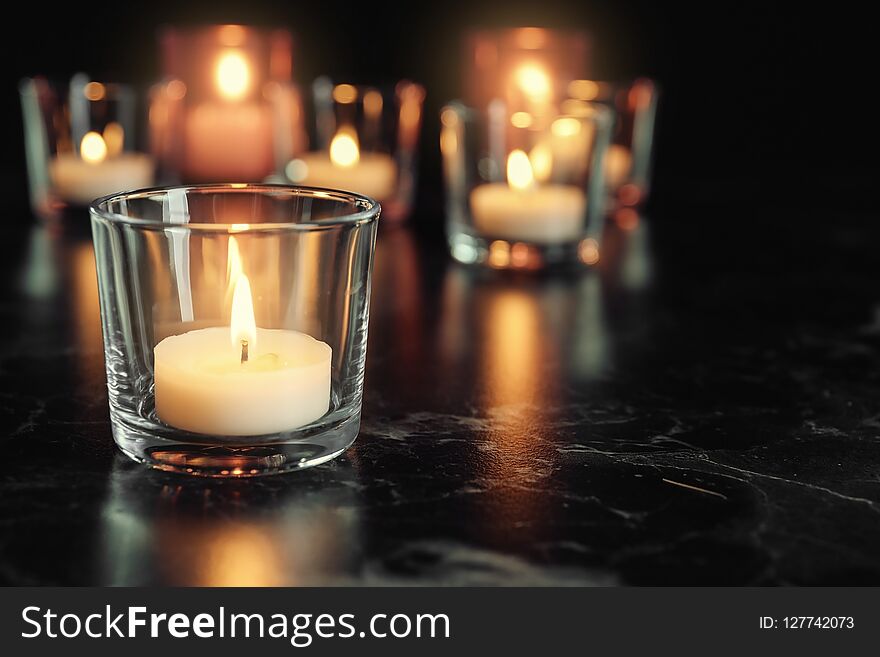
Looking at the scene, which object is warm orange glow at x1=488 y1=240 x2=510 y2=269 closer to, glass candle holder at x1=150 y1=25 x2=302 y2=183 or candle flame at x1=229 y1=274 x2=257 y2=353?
glass candle holder at x1=150 y1=25 x2=302 y2=183

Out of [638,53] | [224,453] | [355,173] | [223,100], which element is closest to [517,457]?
[224,453]

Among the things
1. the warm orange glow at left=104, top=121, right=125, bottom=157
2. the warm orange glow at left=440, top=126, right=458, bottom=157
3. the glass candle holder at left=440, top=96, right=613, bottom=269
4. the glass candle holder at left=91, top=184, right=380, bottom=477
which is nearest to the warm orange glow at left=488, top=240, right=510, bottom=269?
the glass candle holder at left=440, top=96, right=613, bottom=269

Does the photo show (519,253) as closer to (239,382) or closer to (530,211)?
(530,211)

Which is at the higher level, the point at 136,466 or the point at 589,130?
the point at 589,130

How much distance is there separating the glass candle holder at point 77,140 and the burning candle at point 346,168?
203mm

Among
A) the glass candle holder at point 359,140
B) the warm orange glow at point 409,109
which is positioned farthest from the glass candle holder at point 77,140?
the warm orange glow at point 409,109

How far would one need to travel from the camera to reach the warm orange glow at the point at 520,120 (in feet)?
4.28

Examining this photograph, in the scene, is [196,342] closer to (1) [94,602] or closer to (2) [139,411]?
(2) [139,411]

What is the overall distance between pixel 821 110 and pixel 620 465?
152cm

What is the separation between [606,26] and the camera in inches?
80.7

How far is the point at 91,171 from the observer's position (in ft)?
4.85

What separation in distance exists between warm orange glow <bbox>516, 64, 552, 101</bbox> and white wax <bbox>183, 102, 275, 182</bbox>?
357 mm

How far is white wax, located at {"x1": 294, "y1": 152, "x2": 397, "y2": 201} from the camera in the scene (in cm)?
155

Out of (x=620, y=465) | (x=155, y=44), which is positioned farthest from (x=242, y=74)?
(x=620, y=465)
